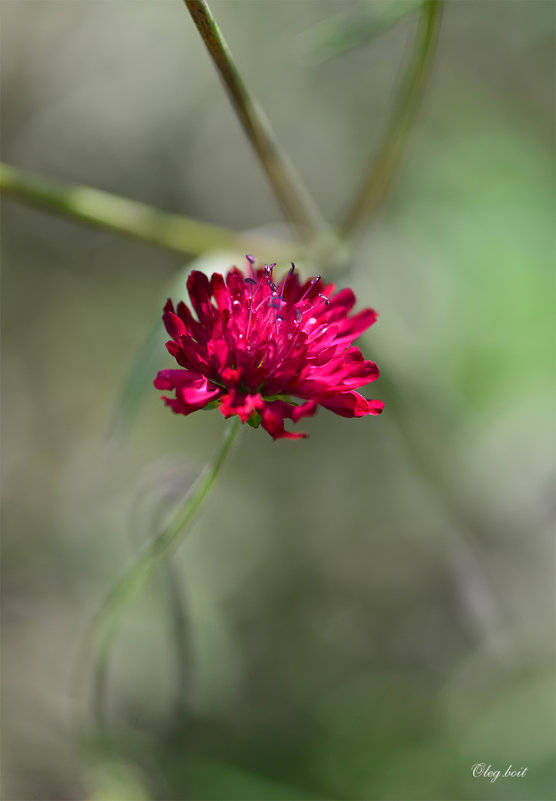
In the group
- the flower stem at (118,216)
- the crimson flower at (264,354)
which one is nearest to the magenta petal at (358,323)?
the crimson flower at (264,354)

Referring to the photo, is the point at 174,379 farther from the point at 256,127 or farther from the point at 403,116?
the point at 403,116

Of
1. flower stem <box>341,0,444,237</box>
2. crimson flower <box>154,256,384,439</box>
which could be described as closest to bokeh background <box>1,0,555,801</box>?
flower stem <box>341,0,444,237</box>

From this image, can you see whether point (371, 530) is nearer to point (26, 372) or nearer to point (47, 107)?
point (26, 372)

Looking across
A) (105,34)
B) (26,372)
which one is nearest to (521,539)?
(26,372)

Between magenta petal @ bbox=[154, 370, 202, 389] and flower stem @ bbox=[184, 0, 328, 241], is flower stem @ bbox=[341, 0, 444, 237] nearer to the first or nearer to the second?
flower stem @ bbox=[184, 0, 328, 241]

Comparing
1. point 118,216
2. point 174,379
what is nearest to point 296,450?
point 118,216
